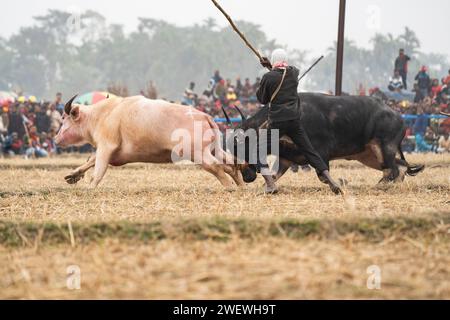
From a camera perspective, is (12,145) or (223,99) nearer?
(12,145)

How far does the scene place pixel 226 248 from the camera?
5.43m

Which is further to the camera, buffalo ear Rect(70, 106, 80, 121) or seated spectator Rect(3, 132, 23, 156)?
seated spectator Rect(3, 132, 23, 156)

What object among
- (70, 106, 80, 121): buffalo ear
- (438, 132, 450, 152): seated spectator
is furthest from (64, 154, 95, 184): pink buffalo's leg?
(438, 132, 450, 152): seated spectator

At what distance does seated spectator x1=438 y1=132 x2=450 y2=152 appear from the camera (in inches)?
886

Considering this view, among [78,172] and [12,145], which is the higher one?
[78,172]

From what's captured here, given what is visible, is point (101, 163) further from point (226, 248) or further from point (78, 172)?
point (226, 248)

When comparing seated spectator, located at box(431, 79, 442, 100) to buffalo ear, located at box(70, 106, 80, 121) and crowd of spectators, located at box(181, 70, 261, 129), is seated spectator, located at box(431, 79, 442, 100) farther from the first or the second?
buffalo ear, located at box(70, 106, 80, 121)

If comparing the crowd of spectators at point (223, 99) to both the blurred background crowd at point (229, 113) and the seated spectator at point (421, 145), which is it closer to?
the blurred background crowd at point (229, 113)

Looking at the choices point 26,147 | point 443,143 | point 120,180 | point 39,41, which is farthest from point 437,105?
point 39,41

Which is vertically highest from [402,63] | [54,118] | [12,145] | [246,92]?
[402,63]

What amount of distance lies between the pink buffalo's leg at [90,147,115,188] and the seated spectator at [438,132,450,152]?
45.0ft

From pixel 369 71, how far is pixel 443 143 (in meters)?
68.4

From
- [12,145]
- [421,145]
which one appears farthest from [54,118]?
[421,145]

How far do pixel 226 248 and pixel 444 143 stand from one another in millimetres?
18177
